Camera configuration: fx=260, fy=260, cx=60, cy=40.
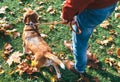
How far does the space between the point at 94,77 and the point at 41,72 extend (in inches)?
35.4

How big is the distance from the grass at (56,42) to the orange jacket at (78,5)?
1637 millimetres

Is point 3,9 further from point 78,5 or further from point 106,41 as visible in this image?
point 78,5

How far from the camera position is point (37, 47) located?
13.2 feet

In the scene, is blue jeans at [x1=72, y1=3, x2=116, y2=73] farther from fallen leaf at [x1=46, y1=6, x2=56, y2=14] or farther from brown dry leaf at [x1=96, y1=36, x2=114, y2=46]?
fallen leaf at [x1=46, y1=6, x2=56, y2=14]

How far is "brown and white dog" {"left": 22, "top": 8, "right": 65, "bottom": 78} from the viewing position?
388cm

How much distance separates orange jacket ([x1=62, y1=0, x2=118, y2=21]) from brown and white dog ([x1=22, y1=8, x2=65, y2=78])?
102cm

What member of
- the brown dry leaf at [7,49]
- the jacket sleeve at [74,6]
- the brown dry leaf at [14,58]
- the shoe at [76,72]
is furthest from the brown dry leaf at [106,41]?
the jacket sleeve at [74,6]

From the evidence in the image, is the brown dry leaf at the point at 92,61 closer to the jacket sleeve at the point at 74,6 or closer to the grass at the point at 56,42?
the grass at the point at 56,42

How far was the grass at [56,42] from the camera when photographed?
4344 mm

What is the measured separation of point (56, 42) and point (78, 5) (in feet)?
7.38

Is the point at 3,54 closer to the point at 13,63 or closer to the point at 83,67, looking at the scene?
the point at 13,63

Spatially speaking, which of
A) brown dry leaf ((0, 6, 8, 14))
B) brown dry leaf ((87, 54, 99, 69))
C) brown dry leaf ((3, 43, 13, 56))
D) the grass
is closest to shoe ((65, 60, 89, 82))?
the grass

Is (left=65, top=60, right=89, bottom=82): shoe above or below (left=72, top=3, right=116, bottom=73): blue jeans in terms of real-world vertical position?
below

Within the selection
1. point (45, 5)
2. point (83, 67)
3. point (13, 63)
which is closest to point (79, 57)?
point (83, 67)
